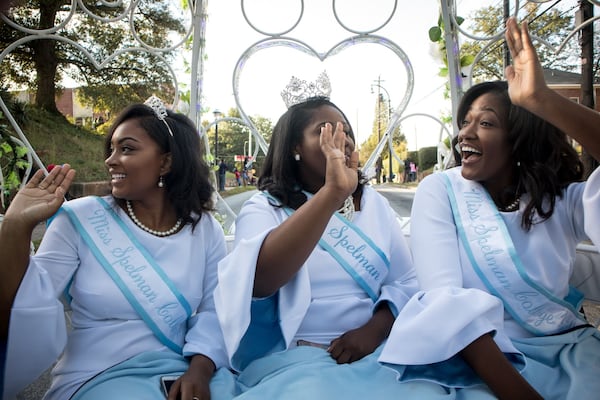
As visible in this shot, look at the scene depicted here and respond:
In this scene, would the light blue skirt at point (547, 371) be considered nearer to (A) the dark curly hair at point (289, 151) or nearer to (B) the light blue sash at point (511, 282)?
(B) the light blue sash at point (511, 282)

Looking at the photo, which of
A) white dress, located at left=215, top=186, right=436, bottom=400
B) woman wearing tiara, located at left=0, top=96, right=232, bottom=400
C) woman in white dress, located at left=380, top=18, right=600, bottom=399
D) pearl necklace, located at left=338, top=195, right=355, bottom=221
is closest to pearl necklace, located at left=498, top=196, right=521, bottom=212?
woman in white dress, located at left=380, top=18, right=600, bottom=399

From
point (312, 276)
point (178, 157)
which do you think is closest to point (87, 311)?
point (178, 157)

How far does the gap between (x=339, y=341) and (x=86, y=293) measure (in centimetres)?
92

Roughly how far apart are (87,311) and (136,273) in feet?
0.71

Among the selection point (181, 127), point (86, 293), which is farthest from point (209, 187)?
point (86, 293)

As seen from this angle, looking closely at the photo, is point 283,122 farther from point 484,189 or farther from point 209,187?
point 484,189

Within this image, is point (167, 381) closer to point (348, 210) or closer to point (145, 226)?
point (145, 226)

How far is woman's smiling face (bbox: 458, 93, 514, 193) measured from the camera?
1752 mm

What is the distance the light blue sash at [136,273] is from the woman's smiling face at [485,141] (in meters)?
1.25

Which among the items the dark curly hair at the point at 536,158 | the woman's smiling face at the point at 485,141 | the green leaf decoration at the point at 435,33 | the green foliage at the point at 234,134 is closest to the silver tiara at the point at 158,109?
the green foliage at the point at 234,134

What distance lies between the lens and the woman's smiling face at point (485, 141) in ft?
5.75

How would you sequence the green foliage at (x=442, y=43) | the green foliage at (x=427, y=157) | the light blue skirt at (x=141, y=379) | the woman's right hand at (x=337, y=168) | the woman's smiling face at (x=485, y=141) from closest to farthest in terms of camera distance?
the light blue skirt at (x=141, y=379) → the woman's right hand at (x=337, y=168) → the woman's smiling face at (x=485, y=141) → the green foliage at (x=442, y=43) → the green foliage at (x=427, y=157)

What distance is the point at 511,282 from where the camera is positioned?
1.59 metres

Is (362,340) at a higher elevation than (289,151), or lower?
lower
